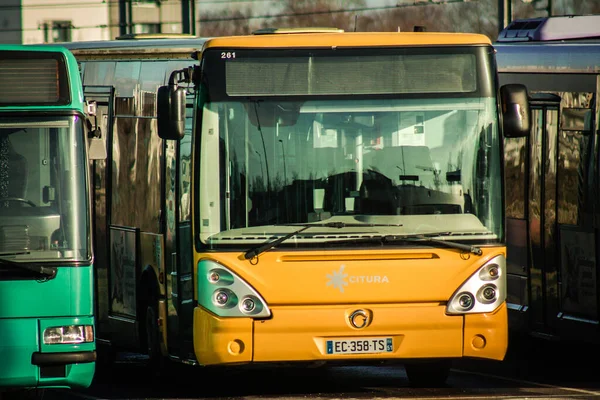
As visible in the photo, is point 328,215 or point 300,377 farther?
point 300,377

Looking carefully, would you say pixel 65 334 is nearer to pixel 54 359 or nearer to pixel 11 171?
pixel 54 359

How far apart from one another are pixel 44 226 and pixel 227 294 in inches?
57.6

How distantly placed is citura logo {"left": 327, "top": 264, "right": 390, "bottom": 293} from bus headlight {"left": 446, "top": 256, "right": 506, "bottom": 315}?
1.81ft

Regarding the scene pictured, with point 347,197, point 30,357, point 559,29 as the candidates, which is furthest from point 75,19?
point 30,357

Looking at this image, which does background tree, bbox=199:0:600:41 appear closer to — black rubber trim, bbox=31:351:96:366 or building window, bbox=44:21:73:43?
building window, bbox=44:21:73:43

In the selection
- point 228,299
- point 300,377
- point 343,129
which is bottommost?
point 300,377

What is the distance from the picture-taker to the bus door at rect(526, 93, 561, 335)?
13.6 meters

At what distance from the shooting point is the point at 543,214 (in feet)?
45.2

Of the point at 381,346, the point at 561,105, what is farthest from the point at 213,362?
the point at 561,105

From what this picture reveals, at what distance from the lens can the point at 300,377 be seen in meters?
13.4

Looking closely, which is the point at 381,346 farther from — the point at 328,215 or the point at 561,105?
the point at 561,105

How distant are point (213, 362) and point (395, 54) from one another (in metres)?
2.71

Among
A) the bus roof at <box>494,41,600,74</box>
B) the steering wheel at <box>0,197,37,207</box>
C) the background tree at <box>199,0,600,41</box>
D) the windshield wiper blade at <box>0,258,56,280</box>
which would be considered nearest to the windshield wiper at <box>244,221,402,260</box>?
the windshield wiper blade at <box>0,258,56,280</box>

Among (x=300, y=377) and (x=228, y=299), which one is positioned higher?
(x=228, y=299)
